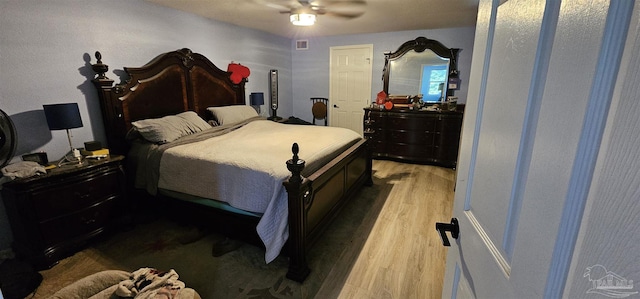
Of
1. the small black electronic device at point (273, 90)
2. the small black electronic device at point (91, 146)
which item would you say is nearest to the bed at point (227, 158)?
the small black electronic device at point (91, 146)

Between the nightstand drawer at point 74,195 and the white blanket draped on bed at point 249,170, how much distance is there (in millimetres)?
406

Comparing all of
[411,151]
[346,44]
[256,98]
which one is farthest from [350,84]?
[256,98]

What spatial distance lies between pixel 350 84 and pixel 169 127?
3511 mm

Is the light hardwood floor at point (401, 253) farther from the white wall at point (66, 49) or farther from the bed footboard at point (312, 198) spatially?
the white wall at point (66, 49)

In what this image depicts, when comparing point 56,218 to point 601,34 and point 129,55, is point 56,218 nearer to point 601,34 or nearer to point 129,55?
point 129,55

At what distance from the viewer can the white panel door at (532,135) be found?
39cm

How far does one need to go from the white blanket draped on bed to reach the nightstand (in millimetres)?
456

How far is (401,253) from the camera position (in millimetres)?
2264

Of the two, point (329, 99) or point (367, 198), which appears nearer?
point (367, 198)

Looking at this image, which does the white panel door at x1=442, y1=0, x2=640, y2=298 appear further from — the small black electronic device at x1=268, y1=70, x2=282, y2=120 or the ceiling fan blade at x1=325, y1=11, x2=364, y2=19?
the small black electronic device at x1=268, y1=70, x2=282, y2=120

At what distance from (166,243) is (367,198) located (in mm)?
2129

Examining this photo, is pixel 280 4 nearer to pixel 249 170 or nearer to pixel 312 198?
pixel 249 170

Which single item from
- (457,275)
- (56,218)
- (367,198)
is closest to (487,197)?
(457,275)

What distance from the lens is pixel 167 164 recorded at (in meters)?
2.48
